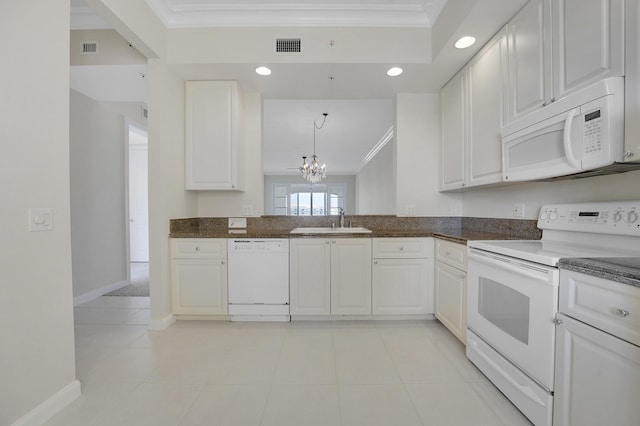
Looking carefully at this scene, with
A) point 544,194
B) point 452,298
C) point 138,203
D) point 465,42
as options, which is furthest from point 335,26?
point 138,203

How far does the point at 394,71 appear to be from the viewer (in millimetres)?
2555

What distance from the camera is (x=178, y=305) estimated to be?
2602 millimetres

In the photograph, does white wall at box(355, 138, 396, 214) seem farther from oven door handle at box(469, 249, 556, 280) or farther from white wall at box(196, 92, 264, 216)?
oven door handle at box(469, 249, 556, 280)

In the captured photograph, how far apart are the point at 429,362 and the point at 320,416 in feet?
3.03

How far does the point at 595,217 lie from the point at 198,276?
292 cm

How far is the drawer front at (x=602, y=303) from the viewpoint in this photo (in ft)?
3.06

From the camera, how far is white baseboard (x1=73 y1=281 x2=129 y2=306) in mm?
3205

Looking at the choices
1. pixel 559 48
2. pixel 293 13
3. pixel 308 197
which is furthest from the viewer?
pixel 308 197

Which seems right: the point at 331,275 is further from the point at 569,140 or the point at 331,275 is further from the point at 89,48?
the point at 89,48

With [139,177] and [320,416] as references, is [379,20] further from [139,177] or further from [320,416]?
[139,177]

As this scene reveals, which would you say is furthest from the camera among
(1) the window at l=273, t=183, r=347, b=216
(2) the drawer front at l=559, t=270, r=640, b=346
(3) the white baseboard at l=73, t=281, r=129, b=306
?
(1) the window at l=273, t=183, r=347, b=216

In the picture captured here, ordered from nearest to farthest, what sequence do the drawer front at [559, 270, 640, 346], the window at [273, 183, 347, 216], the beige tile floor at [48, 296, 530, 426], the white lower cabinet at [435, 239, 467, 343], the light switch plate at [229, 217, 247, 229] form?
the drawer front at [559, 270, 640, 346] → the beige tile floor at [48, 296, 530, 426] → the white lower cabinet at [435, 239, 467, 343] → the light switch plate at [229, 217, 247, 229] → the window at [273, 183, 347, 216]

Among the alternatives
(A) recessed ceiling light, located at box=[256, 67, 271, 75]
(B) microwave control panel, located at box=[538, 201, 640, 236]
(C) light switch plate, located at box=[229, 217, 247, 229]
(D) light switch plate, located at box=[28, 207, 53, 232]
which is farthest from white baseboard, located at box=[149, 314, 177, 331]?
(B) microwave control panel, located at box=[538, 201, 640, 236]

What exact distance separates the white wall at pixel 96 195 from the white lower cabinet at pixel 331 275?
8.84 ft
